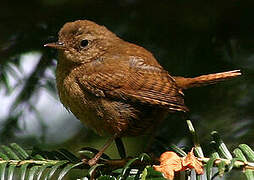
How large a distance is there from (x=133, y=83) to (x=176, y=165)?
81 cm

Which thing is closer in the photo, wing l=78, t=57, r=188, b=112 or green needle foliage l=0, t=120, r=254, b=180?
green needle foliage l=0, t=120, r=254, b=180

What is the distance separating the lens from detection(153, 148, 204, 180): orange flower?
2.14 m

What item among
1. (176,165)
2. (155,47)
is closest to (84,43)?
(155,47)

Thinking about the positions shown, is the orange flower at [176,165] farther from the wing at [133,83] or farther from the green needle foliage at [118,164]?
the wing at [133,83]

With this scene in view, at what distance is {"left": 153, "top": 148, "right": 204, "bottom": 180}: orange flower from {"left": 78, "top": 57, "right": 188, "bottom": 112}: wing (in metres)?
0.63

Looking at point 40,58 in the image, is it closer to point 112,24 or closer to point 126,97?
Answer: point 112,24

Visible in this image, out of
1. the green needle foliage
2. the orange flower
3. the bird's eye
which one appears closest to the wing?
the bird's eye

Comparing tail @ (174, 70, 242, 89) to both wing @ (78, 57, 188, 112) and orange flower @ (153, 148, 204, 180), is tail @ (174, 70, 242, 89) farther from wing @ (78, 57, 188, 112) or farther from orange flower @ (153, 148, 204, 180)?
orange flower @ (153, 148, 204, 180)

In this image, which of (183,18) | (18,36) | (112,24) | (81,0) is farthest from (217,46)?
(18,36)

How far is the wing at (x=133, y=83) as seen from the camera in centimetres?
283

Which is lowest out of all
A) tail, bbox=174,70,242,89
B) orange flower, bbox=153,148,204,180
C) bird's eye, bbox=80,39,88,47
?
orange flower, bbox=153,148,204,180

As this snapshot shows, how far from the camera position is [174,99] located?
2766 mm

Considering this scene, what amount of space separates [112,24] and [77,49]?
0.40 metres

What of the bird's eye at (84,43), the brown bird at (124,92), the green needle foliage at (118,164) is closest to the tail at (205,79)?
the brown bird at (124,92)
